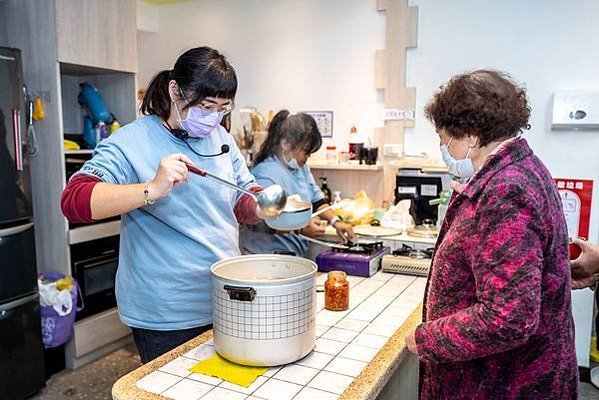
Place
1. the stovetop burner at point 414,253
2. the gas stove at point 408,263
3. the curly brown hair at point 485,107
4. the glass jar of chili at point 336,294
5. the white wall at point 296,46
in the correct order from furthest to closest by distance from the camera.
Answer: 1. the white wall at point 296,46
2. the stovetop burner at point 414,253
3. the gas stove at point 408,263
4. the glass jar of chili at point 336,294
5. the curly brown hair at point 485,107

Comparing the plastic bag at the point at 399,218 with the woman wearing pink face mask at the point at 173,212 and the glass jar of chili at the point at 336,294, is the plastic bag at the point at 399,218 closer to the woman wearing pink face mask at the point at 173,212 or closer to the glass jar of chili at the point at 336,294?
the glass jar of chili at the point at 336,294

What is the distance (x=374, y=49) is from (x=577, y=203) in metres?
1.58

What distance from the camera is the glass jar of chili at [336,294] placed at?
1.63 meters

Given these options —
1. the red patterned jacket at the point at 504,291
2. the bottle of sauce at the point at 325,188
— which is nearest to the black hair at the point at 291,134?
the bottle of sauce at the point at 325,188

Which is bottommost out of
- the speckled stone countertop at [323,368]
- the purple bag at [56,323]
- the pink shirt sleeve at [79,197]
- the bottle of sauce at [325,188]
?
the purple bag at [56,323]

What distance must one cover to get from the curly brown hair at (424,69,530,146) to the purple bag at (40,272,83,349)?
2.53 metres

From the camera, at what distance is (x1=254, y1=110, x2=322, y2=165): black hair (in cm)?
253

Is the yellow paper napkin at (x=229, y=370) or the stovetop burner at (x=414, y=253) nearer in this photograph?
the yellow paper napkin at (x=229, y=370)

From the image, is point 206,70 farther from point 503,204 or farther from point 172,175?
point 503,204

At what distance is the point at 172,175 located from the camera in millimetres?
1246

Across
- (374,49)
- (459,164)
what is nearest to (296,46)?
(374,49)

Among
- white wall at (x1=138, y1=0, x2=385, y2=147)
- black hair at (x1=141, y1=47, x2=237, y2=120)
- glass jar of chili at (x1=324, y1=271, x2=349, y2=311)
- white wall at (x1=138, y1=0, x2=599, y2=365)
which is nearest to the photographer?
black hair at (x1=141, y1=47, x2=237, y2=120)

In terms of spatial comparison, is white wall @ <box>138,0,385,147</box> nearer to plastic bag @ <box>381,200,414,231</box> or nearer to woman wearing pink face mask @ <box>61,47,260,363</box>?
plastic bag @ <box>381,200,414,231</box>

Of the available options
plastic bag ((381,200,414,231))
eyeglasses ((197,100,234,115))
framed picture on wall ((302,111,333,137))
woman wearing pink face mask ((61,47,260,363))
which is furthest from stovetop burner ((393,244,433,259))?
framed picture on wall ((302,111,333,137))
